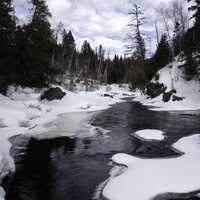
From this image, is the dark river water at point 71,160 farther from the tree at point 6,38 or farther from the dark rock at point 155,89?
the dark rock at point 155,89

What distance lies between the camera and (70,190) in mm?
9555

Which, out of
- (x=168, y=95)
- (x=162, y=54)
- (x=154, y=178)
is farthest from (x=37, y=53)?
(x=162, y=54)

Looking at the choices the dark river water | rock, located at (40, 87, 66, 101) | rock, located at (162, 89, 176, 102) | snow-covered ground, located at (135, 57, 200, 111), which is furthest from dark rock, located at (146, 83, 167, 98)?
the dark river water

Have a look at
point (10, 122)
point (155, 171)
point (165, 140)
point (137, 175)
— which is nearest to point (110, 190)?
point (137, 175)

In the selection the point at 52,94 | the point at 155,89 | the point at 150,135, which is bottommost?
the point at 150,135

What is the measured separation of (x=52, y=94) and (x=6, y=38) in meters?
9.02

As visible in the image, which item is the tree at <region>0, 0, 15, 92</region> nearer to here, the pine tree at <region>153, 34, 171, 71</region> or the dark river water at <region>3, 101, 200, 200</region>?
the dark river water at <region>3, 101, 200, 200</region>

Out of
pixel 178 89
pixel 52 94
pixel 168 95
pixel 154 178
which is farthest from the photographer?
pixel 178 89

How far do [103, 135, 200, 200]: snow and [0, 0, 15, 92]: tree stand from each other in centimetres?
1660

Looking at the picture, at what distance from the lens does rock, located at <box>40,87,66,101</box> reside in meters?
33.5

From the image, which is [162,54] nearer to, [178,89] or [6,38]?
[178,89]

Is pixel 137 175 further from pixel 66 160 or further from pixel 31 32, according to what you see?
pixel 31 32

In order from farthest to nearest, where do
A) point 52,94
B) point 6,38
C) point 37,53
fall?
1. point 52,94
2. point 37,53
3. point 6,38

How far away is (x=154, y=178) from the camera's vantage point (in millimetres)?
9586
